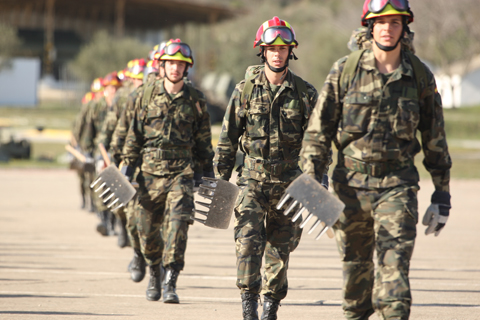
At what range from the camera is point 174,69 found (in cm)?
714

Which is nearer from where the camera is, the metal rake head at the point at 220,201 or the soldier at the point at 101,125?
the metal rake head at the point at 220,201

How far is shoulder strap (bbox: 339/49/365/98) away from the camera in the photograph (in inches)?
185

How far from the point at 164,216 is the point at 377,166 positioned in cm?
313

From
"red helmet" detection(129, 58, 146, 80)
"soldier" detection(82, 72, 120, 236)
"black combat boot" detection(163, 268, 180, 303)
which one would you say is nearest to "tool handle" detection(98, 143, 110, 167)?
"red helmet" detection(129, 58, 146, 80)

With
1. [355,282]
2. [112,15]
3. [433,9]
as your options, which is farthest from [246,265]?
[112,15]

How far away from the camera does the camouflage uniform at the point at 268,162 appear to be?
581cm

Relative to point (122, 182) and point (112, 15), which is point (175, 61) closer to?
point (122, 182)

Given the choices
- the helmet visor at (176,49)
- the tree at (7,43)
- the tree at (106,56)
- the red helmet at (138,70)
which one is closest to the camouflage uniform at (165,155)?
the helmet visor at (176,49)

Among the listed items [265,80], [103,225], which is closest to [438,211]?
[265,80]

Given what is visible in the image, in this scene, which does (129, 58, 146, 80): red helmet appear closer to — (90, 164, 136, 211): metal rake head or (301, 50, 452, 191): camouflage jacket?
(90, 164, 136, 211): metal rake head

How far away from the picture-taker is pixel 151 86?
23.9 ft

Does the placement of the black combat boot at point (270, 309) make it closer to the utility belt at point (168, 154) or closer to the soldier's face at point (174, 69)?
the utility belt at point (168, 154)

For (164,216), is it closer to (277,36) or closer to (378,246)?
(277,36)

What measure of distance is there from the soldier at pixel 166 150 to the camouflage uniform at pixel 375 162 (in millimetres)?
2438
